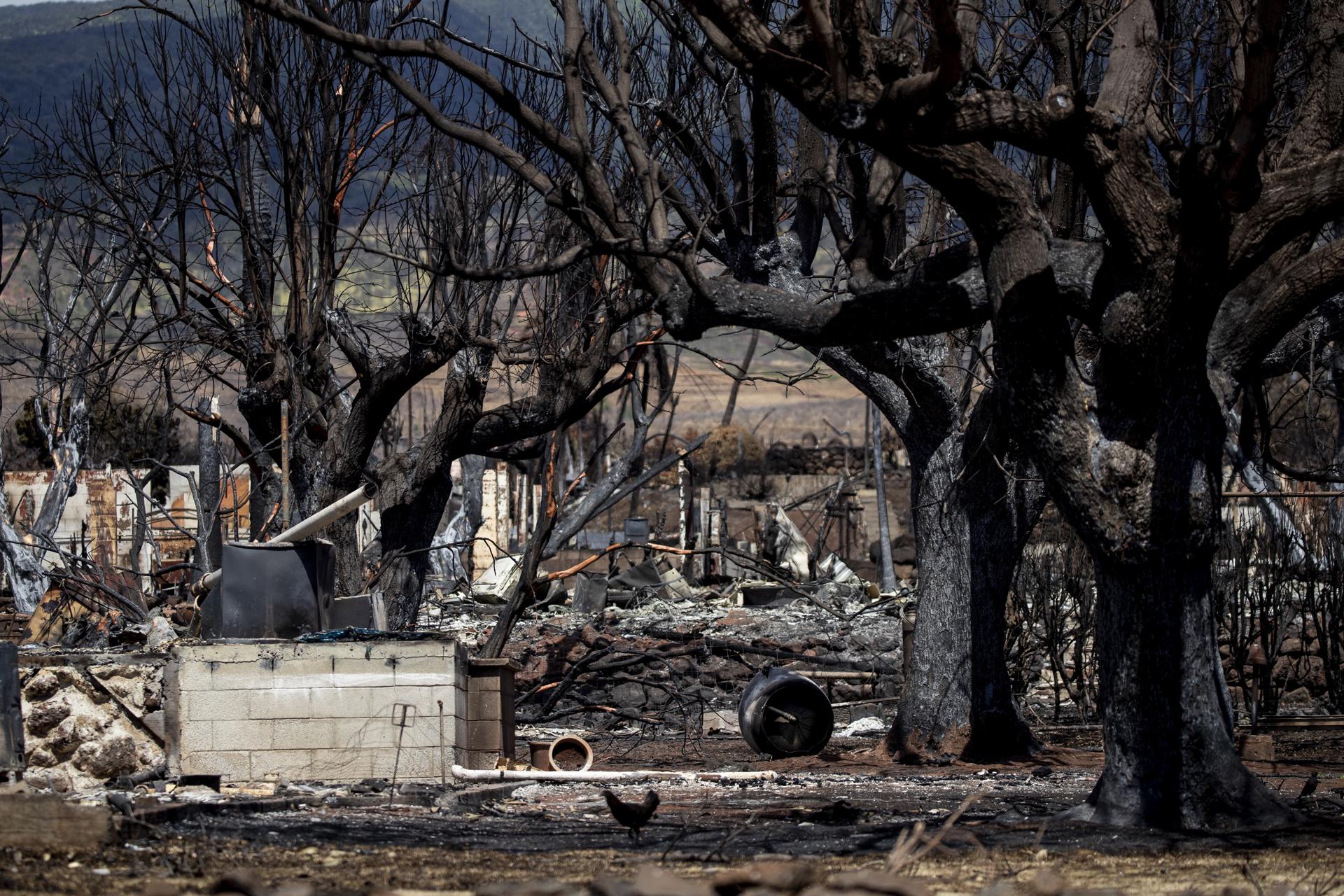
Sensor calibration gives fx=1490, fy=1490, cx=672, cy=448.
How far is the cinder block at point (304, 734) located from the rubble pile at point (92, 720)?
778 mm

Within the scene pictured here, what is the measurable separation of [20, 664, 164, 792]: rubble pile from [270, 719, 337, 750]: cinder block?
78 cm

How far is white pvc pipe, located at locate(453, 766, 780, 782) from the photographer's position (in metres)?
9.60

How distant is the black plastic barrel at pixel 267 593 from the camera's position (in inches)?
400

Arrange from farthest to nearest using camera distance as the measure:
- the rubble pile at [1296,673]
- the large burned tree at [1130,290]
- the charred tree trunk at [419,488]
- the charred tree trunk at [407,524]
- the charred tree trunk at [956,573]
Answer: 1. the rubble pile at [1296,673]
2. the charred tree trunk at [407,524]
3. the charred tree trunk at [419,488]
4. the charred tree trunk at [956,573]
5. the large burned tree at [1130,290]

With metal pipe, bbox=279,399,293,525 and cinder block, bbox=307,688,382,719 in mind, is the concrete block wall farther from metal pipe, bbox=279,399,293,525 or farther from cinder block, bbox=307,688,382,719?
metal pipe, bbox=279,399,293,525

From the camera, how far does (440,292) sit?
1548cm

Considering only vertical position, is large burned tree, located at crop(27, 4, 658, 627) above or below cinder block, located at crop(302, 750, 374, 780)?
above

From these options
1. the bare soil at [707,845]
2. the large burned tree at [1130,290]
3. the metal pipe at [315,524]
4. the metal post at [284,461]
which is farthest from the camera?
the metal post at [284,461]

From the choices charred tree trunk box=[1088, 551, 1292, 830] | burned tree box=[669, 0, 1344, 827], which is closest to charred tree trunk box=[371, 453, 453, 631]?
burned tree box=[669, 0, 1344, 827]

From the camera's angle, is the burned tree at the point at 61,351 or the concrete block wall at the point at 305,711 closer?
the concrete block wall at the point at 305,711

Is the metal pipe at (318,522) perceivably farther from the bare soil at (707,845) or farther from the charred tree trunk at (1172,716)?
the charred tree trunk at (1172,716)

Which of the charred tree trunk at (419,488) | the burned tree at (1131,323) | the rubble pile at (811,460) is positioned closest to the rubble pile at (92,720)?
the charred tree trunk at (419,488)

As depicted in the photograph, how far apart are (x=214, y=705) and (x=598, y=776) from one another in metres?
2.53

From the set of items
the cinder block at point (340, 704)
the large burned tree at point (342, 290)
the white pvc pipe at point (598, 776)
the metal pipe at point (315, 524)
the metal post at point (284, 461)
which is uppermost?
the large burned tree at point (342, 290)
